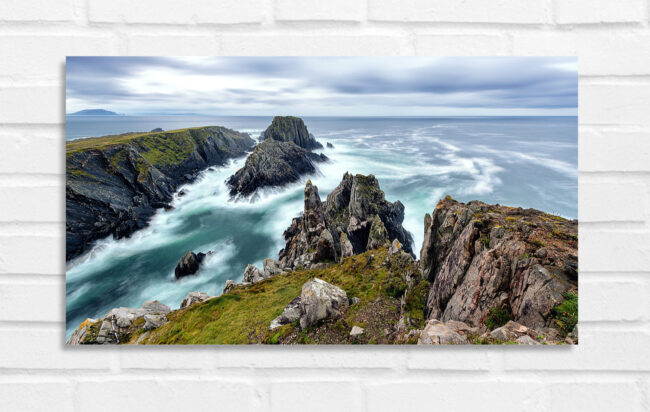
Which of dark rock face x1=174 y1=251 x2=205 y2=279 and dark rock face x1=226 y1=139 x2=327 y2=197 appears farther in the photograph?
dark rock face x1=226 y1=139 x2=327 y2=197

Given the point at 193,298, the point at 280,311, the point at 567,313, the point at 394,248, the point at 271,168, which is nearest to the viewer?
the point at 567,313

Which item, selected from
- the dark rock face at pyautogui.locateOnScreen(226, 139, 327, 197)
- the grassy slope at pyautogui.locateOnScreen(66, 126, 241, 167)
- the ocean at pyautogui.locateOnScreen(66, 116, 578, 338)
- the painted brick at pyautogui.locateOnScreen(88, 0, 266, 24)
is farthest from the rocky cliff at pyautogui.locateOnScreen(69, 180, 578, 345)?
the painted brick at pyautogui.locateOnScreen(88, 0, 266, 24)

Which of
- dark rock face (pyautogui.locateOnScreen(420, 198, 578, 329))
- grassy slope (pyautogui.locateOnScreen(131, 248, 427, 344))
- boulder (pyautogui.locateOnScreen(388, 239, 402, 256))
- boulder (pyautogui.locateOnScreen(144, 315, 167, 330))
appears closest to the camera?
dark rock face (pyautogui.locateOnScreen(420, 198, 578, 329))

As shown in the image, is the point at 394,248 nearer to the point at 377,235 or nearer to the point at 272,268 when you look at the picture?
the point at 377,235

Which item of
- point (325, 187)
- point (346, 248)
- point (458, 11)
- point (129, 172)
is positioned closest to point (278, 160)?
point (325, 187)

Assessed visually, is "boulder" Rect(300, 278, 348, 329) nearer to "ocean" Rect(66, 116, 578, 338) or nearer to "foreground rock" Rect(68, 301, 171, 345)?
"ocean" Rect(66, 116, 578, 338)

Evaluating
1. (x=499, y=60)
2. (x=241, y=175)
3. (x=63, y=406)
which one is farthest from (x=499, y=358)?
(x=63, y=406)

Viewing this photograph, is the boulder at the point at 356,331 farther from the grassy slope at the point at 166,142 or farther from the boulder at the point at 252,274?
the grassy slope at the point at 166,142
